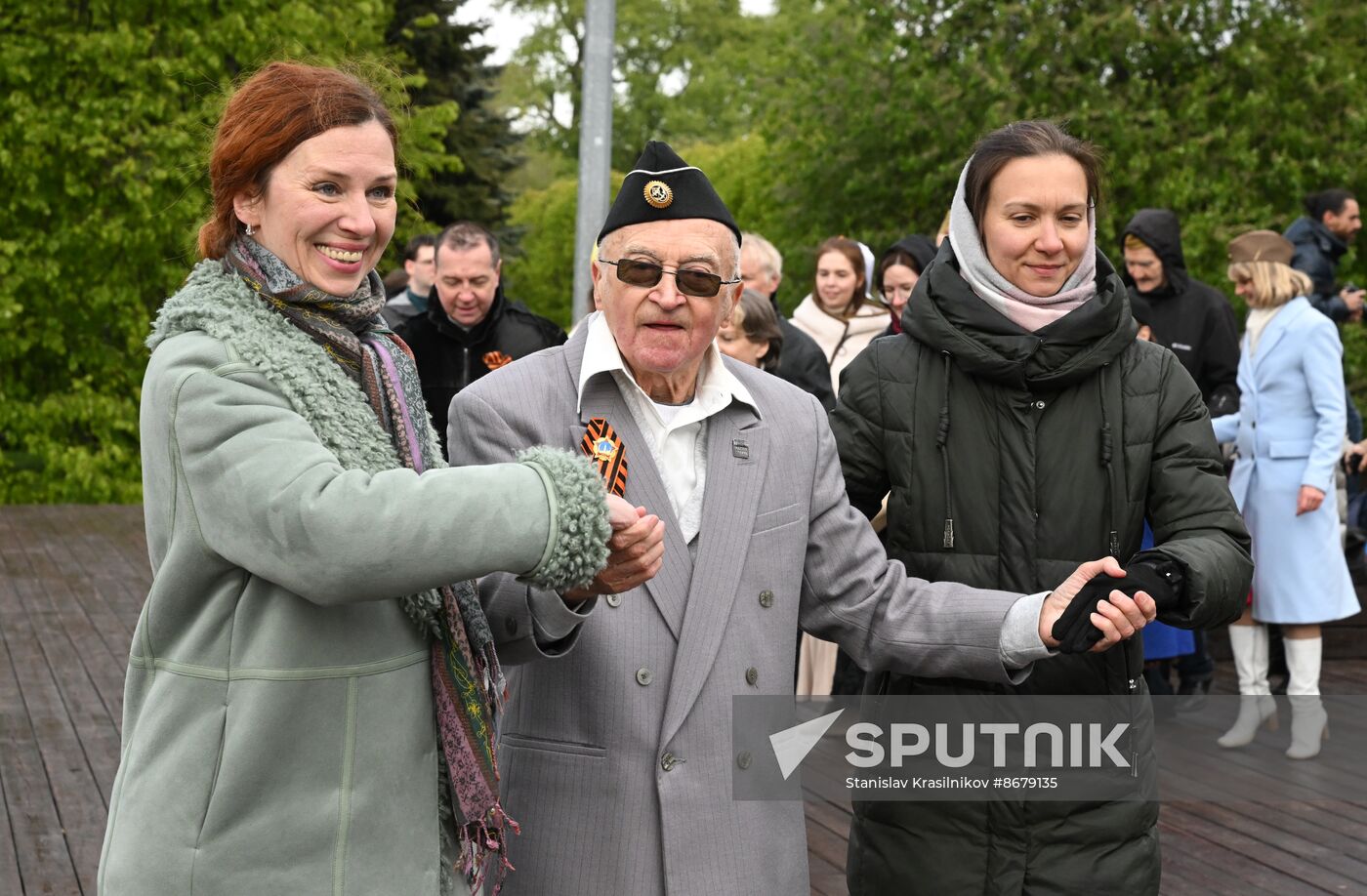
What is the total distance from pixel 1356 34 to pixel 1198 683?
15.3 m

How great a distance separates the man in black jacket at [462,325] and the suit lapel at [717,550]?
189 inches

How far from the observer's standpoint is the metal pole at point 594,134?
911 centimetres

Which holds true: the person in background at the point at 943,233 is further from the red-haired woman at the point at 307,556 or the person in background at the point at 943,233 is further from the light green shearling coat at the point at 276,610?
the light green shearling coat at the point at 276,610

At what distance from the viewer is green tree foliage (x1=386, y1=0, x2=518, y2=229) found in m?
27.9

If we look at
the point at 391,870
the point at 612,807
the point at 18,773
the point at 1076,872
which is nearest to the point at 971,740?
the point at 1076,872

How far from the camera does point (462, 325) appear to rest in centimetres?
768

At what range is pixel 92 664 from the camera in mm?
8484

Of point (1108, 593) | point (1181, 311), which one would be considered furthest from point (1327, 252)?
point (1108, 593)

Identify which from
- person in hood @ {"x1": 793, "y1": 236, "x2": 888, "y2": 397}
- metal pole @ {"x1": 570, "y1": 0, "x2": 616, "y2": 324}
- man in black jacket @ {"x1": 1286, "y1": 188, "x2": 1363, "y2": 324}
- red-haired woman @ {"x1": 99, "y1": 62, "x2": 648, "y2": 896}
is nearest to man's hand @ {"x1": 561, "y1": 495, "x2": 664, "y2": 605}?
red-haired woman @ {"x1": 99, "y1": 62, "x2": 648, "y2": 896}

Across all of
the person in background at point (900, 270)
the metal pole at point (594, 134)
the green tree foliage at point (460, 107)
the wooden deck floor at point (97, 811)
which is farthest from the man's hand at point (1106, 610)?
the green tree foliage at point (460, 107)

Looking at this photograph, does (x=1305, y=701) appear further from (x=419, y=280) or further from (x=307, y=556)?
(x=307, y=556)

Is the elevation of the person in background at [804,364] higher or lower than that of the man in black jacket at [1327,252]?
lower

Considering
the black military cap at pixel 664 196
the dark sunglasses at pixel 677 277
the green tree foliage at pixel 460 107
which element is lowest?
the dark sunglasses at pixel 677 277

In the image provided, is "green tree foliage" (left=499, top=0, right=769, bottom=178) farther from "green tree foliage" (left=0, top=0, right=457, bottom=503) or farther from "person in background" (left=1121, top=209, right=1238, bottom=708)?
"person in background" (left=1121, top=209, right=1238, bottom=708)
